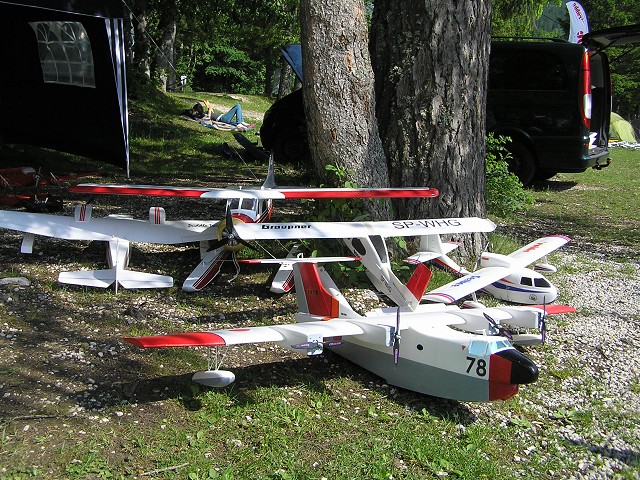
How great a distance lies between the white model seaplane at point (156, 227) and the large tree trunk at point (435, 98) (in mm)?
413

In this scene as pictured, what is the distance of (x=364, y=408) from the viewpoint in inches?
171

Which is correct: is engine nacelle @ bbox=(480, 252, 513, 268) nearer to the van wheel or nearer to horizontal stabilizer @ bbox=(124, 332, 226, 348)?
horizontal stabilizer @ bbox=(124, 332, 226, 348)

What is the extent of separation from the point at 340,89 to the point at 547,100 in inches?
221

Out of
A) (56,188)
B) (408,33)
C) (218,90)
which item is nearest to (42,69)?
(56,188)

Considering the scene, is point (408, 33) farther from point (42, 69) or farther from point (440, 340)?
point (42, 69)

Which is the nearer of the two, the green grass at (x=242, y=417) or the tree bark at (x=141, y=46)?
the green grass at (x=242, y=417)

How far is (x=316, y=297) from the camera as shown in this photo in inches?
193

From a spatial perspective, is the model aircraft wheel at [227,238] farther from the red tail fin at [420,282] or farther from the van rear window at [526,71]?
the van rear window at [526,71]

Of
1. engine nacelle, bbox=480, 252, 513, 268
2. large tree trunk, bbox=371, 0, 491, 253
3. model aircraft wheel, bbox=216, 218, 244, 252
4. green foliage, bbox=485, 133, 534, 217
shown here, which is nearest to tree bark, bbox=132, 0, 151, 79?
green foliage, bbox=485, 133, 534, 217

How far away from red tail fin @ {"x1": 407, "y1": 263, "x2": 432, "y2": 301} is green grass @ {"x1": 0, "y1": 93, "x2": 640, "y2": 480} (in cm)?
73

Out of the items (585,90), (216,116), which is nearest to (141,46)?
(216,116)

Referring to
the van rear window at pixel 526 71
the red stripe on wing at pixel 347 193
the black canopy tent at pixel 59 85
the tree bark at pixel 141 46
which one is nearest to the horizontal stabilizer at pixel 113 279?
the red stripe on wing at pixel 347 193

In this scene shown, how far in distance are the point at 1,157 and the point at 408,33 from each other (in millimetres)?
7584

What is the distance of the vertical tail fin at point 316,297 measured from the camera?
4.83 metres
